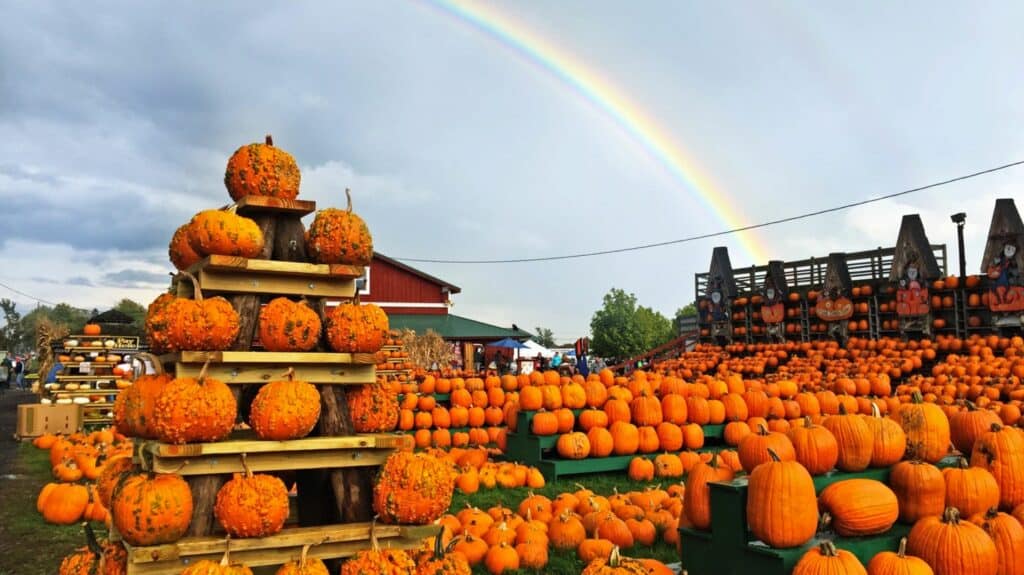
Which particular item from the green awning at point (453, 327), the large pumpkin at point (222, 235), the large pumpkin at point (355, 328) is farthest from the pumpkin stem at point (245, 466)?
the green awning at point (453, 327)

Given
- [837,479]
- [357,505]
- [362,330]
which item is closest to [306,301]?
[362,330]

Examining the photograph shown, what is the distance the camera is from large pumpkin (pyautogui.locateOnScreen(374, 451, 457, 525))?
339cm

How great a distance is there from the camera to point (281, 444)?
337 centimetres

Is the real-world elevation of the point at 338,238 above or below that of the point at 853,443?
above

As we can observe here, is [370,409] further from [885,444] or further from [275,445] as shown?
[885,444]

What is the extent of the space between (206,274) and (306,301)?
1.76ft

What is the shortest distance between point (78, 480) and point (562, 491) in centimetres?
596

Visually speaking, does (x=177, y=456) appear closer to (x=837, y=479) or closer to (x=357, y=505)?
(x=357, y=505)

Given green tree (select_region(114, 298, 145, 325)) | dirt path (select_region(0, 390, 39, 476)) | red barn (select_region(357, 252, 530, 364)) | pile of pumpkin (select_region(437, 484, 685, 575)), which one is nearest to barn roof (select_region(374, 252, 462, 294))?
red barn (select_region(357, 252, 530, 364))

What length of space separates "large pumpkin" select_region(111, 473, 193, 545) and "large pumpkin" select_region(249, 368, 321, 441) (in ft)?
1.41

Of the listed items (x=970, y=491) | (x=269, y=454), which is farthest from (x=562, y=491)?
(x=269, y=454)

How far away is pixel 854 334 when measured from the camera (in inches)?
784

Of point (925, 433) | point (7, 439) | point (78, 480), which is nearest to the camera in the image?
point (925, 433)

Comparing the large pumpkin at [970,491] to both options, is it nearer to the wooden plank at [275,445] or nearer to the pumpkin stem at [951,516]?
the pumpkin stem at [951,516]
